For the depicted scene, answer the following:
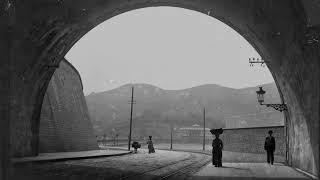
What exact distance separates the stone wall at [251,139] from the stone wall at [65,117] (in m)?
12.1

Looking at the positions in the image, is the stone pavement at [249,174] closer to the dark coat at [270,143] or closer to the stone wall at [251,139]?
the dark coat at [270,143]

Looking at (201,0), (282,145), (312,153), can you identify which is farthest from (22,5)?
(282,145)

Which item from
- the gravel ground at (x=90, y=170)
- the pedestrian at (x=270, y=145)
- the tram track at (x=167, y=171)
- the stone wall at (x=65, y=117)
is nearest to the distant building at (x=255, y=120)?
the stone wall at (x=65, y=117)

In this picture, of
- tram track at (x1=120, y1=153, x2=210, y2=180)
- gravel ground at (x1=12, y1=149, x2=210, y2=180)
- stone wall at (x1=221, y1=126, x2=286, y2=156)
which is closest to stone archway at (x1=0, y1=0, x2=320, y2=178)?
gravel ground at (x1=12, y1=149, x2=210, y2=180)

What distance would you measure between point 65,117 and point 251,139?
47.7 feet

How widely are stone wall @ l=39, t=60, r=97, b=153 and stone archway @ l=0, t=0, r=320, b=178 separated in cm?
563

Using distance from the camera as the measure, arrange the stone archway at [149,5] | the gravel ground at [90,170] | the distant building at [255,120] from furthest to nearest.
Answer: the distant building at [255,120], the gravel ground at [90,170], the stone archway at [149,5]

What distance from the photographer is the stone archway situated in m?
10.7

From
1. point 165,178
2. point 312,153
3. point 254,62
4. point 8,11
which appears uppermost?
point 254,62

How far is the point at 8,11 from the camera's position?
689 cm

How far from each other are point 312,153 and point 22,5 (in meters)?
11.5

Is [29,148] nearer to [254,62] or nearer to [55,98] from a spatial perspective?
[55,98]

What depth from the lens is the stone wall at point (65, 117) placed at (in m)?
28.0

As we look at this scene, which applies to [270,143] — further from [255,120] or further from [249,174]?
[255,120]
